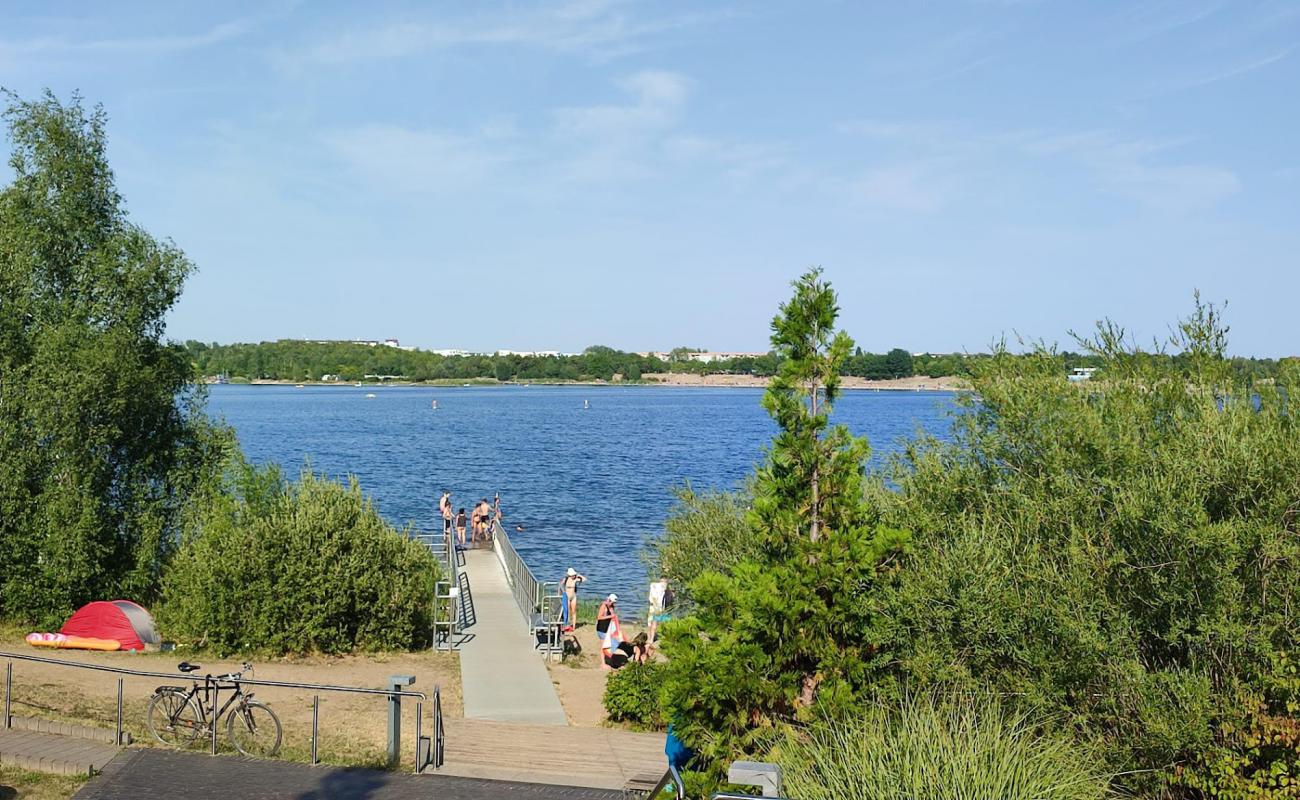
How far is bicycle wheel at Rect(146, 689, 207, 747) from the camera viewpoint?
13562 millimetres

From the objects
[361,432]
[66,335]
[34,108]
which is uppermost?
[34,108]

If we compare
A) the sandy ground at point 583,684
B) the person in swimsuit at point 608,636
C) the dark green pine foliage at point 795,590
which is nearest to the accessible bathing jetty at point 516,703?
the sandy ground at point 583,684

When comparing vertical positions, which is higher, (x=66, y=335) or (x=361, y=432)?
(x=66, y=335)

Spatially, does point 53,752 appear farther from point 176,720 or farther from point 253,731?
point 253,731

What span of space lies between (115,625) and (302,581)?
3.56 m

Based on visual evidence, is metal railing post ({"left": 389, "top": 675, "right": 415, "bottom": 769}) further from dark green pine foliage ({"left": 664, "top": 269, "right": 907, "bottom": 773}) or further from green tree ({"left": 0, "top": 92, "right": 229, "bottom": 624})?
green tree ({"left": 0, "top": 92, "right": 229, "bottom": 624})

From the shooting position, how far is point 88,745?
12867 mm

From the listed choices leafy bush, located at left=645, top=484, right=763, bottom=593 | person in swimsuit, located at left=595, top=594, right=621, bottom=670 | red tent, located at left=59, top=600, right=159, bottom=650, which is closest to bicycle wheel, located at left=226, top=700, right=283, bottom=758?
person in swimsuit, located at left=595, top=594, right=621, bottom=670

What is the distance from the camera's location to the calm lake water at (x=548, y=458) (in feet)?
143

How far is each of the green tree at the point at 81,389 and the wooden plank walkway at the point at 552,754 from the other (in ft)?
35.8

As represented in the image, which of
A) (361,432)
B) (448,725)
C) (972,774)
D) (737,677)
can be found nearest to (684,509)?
(448,725)

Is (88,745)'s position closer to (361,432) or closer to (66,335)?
(66,335)

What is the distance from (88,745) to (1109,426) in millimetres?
11936

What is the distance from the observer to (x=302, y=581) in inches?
805
